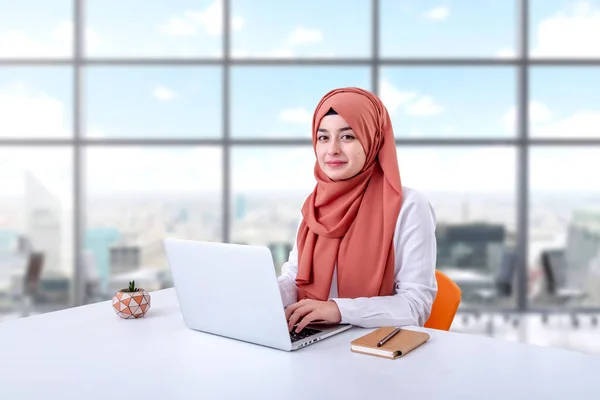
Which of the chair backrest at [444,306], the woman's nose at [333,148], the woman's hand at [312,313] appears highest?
the woman's nose at [333,148]

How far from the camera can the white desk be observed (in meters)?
0.86

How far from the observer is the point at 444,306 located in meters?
1.60

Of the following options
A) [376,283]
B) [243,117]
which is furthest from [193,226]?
[376,283]

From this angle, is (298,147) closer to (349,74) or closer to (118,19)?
(349,74)

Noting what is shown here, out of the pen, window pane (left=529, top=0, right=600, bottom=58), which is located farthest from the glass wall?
the pen

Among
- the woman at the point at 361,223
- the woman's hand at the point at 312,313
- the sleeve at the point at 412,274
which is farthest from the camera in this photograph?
the woman at the point at 361,223

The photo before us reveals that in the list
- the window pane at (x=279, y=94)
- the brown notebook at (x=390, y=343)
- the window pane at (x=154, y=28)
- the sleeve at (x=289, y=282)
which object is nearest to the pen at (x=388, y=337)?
the brown notebook at (x=390, y=343)

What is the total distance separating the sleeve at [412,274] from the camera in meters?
1.33

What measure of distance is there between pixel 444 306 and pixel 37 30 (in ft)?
13.9

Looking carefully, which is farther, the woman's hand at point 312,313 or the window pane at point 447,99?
the window pane at point 447,99

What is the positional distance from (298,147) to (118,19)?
76.1 inches

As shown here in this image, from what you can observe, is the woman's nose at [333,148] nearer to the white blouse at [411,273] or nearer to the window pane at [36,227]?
the white blouse at [411,273]

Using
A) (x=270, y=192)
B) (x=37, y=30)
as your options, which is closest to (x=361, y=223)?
(x=270, y=192)

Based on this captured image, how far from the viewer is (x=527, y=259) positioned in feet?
13.9
